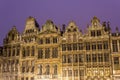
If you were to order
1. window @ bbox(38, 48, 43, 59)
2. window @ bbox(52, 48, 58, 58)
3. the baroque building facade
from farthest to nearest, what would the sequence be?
window @ bbox(38, 48, 43, 59) < window @ bbox(52, 48, 58, 58) < the baroque building facade

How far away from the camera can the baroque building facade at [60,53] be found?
35.2 meters

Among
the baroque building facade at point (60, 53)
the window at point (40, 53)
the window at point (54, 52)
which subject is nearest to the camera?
the baroque building facade at point (60, 53)

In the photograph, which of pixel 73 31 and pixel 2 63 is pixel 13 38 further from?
pixel 73 31

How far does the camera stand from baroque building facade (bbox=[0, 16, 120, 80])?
35156mm

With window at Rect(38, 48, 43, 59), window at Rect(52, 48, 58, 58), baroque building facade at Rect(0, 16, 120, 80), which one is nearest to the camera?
baroque building facade at Rect(0, 16, 120, 80)

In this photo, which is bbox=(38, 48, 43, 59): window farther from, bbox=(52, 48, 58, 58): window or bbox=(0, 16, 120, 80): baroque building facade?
bbox=(52, 48, 58, 58): window

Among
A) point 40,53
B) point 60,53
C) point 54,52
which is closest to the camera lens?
point 60,53

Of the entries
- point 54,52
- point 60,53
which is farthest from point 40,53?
point 60,53

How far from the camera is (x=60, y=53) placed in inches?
1492

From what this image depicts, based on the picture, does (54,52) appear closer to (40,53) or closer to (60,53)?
(60,53)

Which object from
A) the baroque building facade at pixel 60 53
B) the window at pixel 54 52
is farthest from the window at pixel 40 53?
the window at pixel 54 52

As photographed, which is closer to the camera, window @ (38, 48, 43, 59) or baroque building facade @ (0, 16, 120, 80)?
baroque building facade @ (0, 16, 120, 80)

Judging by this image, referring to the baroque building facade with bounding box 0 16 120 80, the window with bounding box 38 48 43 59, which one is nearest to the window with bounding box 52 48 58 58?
the baroque building facade with bounding box 0 16 120 80

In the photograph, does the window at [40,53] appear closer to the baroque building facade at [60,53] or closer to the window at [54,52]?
the baroque building facade at [60,53]
